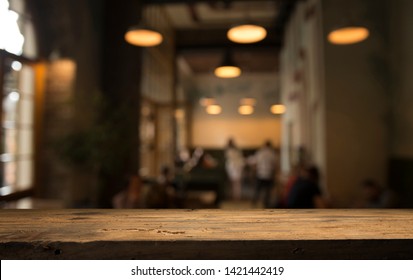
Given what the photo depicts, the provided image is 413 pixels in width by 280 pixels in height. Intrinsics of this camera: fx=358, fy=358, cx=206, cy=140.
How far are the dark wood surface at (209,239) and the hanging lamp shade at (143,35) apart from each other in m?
3.19

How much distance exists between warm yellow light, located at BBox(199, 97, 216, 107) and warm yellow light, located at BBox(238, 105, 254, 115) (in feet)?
3.47

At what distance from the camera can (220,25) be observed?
9.54 m

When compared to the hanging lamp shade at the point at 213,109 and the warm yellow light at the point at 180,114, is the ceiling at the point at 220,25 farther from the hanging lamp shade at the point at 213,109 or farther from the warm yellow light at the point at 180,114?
the hanging lamp shade at the point at 213,109

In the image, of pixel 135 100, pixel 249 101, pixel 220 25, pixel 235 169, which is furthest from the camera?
pixel 249 101

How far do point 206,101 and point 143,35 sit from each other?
31.2 feet

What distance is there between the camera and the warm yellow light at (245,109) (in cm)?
1353

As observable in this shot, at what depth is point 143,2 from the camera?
6.33 meters

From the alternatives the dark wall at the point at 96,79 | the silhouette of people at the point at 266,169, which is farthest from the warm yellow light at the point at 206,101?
the dark wall at the point at 96,79

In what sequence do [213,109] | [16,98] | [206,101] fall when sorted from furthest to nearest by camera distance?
1. [213,109]
2. [206,101]
3. [16,98]

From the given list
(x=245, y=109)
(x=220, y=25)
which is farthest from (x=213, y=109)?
(x=220, y=25)

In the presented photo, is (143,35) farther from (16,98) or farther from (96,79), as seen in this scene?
(96,79)

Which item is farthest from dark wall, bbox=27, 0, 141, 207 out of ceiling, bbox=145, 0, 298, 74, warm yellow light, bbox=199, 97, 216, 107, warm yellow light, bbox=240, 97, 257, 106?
warm yellow light, bbox=240, 97, 257, 106

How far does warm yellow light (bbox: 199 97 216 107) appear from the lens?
525 inches
